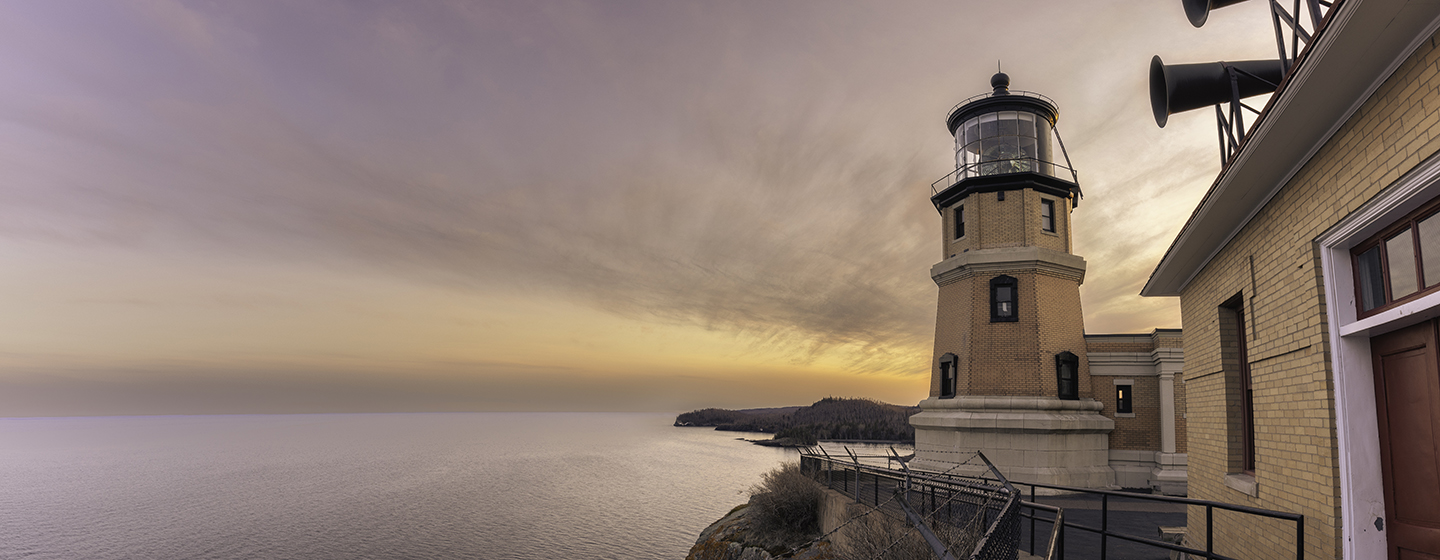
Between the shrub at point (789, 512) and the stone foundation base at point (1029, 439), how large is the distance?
420 cm

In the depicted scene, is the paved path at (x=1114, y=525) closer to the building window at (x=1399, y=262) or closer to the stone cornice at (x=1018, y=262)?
the building window at (x=1399, y=262)

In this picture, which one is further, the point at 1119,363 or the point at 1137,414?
the point at 1119,363

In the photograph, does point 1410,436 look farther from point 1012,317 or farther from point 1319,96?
point 1012,317

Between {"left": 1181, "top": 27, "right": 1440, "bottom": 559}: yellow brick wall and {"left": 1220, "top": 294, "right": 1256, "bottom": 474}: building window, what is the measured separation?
0.09 metres

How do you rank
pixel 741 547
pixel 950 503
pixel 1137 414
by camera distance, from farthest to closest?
pixel 1137 414 < pixel 741 547 < pixel 950 503

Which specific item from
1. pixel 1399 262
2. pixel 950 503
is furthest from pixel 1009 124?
pixel 1399 262

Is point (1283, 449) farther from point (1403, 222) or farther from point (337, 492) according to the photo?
point (337, 492)

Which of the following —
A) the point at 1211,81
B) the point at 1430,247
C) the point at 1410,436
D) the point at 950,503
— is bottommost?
the point at 950,503

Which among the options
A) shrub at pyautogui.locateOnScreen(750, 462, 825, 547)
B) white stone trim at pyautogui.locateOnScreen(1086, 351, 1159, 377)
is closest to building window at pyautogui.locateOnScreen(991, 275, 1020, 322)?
white stone trim at pyautogui.locateOnScreen(1086, 351, 1159, 377)

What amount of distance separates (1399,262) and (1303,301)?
1.33 metres

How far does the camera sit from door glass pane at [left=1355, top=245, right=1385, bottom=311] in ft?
15.3

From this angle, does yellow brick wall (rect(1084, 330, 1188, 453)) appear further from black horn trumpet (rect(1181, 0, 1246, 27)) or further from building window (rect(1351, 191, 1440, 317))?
building window (rect(1351, 191, 1440, 317))

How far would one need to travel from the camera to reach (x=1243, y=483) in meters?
7.21

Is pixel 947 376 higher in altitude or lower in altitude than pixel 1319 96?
lower
